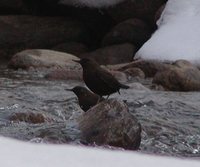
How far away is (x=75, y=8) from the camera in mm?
14305

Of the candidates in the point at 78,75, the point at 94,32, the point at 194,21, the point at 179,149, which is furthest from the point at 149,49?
the point at 179,149

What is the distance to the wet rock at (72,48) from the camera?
1331 centimetres

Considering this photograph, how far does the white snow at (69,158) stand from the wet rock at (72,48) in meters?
11.6

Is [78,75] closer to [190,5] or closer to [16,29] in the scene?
[190,5]

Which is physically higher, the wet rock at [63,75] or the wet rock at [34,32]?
the wet rock at [63,75]

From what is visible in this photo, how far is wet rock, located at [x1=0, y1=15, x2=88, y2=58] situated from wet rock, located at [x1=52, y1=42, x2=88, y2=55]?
0.31 metres

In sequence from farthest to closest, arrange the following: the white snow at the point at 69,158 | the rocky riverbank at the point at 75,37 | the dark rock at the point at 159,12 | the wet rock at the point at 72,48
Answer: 1. the wet rock at the point at 72,48
2. the dark rock at the point at 159,12
3. the rocky riverbank at the point at 75,37
4. the white snow at the point at 69,158

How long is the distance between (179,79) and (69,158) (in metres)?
6.66

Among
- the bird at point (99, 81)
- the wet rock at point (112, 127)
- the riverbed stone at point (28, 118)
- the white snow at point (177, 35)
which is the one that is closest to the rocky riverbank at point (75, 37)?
the white snow at point (177, 35)

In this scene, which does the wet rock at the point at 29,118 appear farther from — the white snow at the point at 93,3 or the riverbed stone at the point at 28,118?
the white snow at the point at 93,3

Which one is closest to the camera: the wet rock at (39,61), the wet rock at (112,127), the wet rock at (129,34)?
the wet rock at (112,127)

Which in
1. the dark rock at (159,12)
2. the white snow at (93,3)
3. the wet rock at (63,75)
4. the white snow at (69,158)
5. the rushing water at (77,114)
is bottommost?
the wet rock at (63,75)

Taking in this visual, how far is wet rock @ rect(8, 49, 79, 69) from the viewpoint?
34.4 ft

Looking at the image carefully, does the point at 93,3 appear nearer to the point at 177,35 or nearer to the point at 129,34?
the point at 129,34
